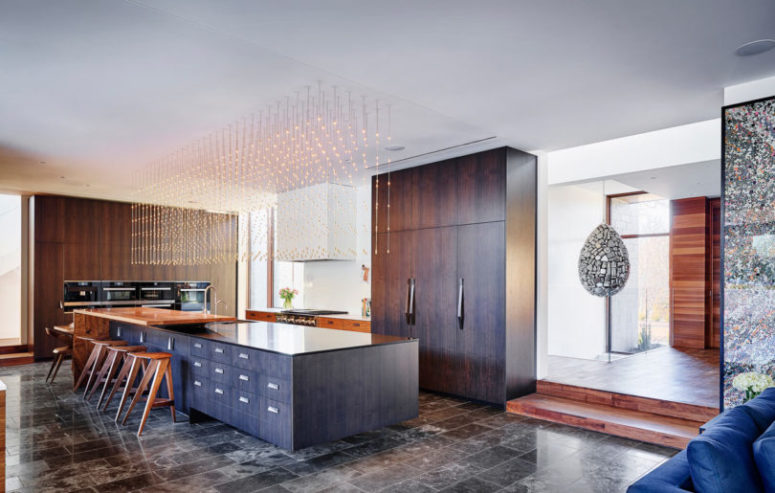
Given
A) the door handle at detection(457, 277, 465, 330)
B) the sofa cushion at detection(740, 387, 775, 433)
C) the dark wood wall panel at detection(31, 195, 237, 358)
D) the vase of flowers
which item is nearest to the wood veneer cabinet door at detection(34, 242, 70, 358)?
the dark wood wall panel at detection(31, 195, 237, 358)

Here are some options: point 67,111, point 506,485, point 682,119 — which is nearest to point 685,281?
point 682,119

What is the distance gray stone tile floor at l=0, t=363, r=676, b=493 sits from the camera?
11.2 feet

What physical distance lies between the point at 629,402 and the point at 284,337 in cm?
353

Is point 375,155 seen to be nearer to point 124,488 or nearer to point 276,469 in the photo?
point 276,469

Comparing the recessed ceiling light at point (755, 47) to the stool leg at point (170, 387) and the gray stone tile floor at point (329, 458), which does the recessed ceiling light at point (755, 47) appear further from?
the stool leg at point (170, 387)

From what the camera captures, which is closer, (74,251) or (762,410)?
(762,410)

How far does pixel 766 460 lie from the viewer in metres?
1.88

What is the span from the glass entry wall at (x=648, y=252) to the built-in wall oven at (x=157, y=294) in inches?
335

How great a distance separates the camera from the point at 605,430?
4562mm

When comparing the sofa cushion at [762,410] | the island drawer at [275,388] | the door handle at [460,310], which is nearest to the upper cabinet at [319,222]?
the door handle at [460,310]

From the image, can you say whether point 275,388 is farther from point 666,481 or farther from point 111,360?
point 111,360

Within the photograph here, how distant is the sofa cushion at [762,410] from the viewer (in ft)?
7.70

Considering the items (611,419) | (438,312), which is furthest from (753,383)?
(438,312)

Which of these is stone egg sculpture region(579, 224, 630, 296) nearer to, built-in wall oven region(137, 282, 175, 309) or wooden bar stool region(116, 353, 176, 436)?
wooden bar stool region(116, 353, 176, 436)
